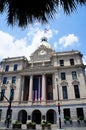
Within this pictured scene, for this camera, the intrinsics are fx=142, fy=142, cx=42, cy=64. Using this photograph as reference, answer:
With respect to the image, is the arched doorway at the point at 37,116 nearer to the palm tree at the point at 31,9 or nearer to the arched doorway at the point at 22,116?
the arched doorway at the point at 22,116

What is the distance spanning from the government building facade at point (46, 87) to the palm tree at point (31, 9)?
3128 cm

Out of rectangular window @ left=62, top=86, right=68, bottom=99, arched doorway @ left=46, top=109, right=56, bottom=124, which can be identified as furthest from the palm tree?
arched doorway @ left=46, top=109, right=56, bottom=124

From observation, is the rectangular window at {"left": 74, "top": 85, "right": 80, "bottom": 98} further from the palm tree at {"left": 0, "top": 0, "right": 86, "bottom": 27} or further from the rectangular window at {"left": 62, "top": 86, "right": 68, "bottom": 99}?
the palm tree at {"left": 0, "top": 0, "right": 86, "bottom": 27}

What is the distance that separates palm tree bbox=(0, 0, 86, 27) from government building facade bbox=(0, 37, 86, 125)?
31.3m

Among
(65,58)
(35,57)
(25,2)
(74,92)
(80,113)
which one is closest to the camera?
(25,2)

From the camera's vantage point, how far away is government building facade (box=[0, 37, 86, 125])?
3575 centimetres

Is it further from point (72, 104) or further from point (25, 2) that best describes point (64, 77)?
point (25, 2)

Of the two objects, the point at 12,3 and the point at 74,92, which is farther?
the point at 74,92

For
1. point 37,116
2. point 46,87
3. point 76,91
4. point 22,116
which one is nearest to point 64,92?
point 76,91

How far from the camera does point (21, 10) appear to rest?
273 cm

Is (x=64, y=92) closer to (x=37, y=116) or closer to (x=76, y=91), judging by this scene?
(x=76, y=91)

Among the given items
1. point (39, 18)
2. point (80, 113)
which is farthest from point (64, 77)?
point (39, 18)

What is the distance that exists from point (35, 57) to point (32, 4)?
46380mm

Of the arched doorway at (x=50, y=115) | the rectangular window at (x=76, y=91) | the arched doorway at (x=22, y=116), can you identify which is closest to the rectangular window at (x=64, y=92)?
the rectangular window at (x=76, y=91)
